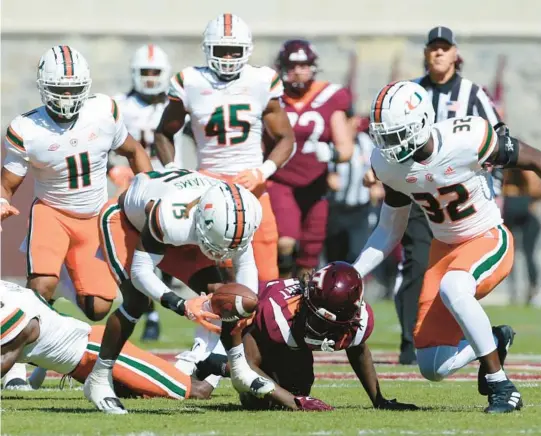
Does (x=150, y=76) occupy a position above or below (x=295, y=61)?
below

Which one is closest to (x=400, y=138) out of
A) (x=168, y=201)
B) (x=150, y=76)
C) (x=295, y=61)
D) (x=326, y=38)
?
(x=168, y=201)

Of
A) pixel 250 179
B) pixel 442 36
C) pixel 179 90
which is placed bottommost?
pixel 250 179

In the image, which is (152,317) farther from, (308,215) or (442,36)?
(442,36)

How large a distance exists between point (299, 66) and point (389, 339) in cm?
238

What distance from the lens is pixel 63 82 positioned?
23.2ft

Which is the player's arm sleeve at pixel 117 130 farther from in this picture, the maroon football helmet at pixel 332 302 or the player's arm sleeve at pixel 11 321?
the maroon football helmet at pixel 332 302

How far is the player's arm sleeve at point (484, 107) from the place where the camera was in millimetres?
7797

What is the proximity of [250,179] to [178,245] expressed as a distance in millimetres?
1578

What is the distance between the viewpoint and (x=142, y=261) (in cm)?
566

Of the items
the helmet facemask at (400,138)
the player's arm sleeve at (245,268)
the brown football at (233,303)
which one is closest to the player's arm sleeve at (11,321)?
the brown football at (233,303)

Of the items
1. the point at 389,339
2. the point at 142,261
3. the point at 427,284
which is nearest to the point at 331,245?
the point at 389,339

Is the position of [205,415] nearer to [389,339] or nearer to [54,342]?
[54,342]

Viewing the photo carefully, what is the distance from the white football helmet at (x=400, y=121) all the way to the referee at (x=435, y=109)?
1.86 metres

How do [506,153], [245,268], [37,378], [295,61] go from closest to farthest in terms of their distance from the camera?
[506,153] → [245,268] → [37,378] → [295,61]
